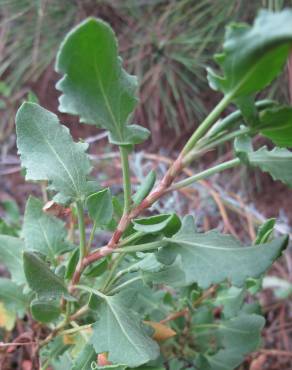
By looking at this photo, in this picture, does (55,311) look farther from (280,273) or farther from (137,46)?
(137,46)

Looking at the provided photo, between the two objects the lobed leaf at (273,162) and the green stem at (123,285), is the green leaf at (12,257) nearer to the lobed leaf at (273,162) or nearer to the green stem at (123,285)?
the green stem at (123,285)

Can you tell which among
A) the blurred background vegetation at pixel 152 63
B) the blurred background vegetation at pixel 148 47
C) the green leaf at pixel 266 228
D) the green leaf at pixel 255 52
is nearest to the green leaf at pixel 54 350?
the green leaf at pixel 266 228

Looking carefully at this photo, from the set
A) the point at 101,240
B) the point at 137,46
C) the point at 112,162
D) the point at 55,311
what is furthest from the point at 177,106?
the point at 55,311

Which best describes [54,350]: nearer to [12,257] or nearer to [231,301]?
[12,257]

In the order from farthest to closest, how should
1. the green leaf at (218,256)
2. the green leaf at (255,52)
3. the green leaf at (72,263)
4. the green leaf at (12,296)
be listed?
the green leaf at (12,296) < the green leaf at (72,263) < the green leaf at (218,256) < the green leaf at (255,52)

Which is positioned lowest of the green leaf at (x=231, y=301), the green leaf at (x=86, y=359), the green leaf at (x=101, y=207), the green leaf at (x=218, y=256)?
the green leaf at (x=231, y=301)

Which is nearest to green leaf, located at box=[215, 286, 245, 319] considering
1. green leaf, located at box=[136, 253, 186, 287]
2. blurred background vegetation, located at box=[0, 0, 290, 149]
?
green leaf, located at box=[136, 253, 186, 287]
